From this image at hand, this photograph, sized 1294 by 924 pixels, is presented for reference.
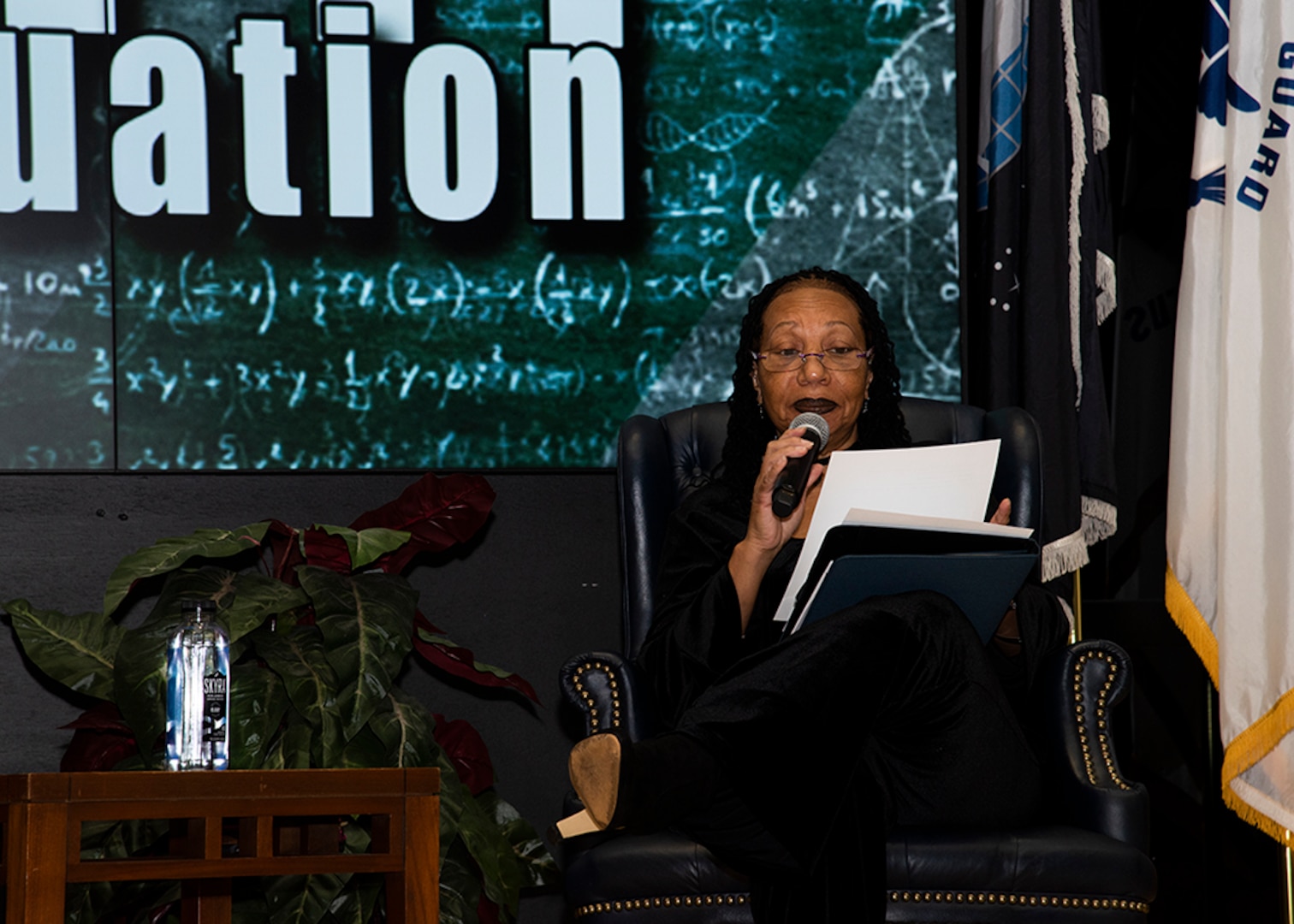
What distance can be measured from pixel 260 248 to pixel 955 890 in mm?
1855

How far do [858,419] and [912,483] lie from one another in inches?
19.1

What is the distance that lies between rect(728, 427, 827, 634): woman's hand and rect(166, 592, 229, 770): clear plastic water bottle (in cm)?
74

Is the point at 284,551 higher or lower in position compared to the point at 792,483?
lower

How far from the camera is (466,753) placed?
2.57 metres

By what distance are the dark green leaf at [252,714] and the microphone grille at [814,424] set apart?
3.02 ft

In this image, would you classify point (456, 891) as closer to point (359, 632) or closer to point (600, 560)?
point (359, 632)

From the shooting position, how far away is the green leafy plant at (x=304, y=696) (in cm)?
222

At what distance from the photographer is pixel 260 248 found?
287cm

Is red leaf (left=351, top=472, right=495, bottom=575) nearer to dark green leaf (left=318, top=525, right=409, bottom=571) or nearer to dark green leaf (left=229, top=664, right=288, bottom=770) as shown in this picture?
dark green leaf (left=318, top=525, right=409, bottom=571)

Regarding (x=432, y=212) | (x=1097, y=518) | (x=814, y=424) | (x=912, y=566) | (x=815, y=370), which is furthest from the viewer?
(x=432, y=212)

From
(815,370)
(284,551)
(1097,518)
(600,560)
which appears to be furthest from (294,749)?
(1097,518)

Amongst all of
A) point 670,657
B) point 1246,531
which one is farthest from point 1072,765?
point 1246,531

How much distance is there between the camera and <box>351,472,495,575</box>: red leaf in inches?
103

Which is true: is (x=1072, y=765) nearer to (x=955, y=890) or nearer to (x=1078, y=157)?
(x=955, y=890)
